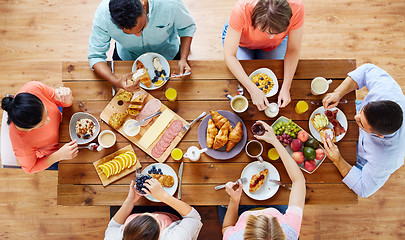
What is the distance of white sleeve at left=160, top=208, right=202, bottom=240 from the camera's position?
206 cm

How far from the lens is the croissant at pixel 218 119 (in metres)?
2.23

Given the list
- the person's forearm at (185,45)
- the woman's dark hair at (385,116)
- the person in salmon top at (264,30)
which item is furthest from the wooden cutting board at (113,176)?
the woman's dark hair at (385,116)

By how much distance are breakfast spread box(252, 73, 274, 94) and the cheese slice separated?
73cm

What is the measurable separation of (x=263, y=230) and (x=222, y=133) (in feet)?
2.46

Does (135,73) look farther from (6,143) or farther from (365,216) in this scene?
(365,216)

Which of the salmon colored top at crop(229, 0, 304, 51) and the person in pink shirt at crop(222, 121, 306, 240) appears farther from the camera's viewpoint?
the salmon colored top at crop(229, 0, 304, 51)

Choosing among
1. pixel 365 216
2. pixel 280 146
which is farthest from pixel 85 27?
pixel 365 216

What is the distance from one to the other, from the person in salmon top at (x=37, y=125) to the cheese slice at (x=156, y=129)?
53cm

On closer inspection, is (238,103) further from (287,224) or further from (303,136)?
(287,224)

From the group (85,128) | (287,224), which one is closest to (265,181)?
(287,224)

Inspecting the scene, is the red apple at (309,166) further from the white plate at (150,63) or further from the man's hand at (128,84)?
the man's hand at (128,84)

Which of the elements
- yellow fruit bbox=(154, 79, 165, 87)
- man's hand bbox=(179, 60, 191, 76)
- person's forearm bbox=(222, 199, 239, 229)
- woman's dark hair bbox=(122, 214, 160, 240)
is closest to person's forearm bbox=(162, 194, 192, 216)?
woman's dark hair bbox=(122, 214, 160, 240)

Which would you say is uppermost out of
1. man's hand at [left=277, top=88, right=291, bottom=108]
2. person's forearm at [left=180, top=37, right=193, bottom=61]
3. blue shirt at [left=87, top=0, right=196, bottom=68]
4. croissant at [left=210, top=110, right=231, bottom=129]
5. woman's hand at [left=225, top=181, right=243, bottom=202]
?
blue shirt at [left=87, top=0, right=196, bottom=68]

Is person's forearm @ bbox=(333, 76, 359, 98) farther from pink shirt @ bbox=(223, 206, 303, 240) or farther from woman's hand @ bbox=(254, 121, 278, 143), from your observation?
pink shirt @ bbox=(223, 206, 303, 240)
